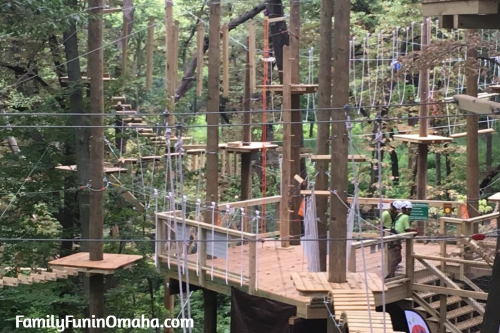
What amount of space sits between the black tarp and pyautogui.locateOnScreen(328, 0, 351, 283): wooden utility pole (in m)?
1.02

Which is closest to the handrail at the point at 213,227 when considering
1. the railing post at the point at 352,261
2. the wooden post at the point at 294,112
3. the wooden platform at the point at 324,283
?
the wooden platform at the point at 324,283

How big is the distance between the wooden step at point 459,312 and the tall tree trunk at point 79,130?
5.62 meters

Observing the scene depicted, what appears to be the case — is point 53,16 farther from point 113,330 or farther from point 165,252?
point 113,330

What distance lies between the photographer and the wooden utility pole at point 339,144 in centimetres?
808

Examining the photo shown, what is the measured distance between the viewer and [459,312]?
10.6 meters

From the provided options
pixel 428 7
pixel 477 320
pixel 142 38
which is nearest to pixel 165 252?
pixel 477 320

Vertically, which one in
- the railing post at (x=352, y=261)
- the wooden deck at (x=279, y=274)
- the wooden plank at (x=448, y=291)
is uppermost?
the railing post at (x=352, y=261)

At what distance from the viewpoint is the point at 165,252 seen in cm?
1095

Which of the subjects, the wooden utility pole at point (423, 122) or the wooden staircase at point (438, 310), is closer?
the wooden staircase at point (438, 310)

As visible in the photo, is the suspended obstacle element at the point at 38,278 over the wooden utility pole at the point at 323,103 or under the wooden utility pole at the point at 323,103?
under

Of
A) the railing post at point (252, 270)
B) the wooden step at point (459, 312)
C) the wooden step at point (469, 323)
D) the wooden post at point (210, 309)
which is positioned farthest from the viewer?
the wooden post at point (210, 309)

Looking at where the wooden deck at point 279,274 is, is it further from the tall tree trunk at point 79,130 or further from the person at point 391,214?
the tall tree trunk at point 79,130

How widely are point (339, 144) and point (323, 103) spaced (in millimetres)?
1553

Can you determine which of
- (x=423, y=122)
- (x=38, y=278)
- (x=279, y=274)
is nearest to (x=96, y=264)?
(x=38, y=278)
